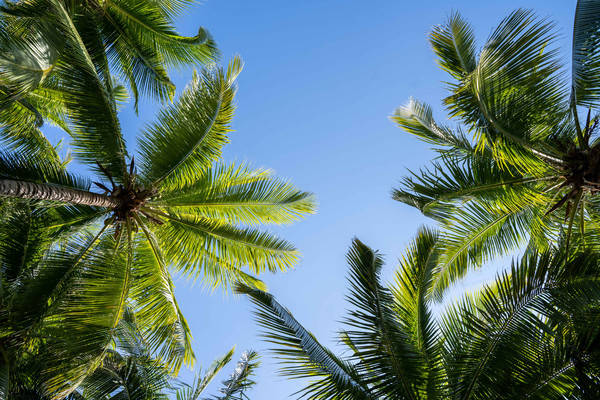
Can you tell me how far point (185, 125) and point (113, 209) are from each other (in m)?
1.98

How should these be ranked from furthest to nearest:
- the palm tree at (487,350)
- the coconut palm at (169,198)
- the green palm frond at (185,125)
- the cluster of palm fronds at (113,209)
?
the green palm frond at (185,125), the coconut palm at (169,198), the cluster of palm fronds at (113,209), the palm tree at (487,350)

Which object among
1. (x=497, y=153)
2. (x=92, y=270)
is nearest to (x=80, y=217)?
(x=92, y=270)

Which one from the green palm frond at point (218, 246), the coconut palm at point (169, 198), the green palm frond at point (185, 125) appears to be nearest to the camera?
the coconut palm at point (169, 198)

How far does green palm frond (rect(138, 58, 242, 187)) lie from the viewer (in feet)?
26.1

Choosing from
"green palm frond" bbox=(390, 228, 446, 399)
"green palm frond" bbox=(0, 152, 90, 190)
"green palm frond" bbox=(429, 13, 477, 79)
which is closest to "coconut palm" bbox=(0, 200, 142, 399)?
"green palm frond" bbox=(0, 152, 90, 190)

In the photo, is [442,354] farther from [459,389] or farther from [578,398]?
[578,398]

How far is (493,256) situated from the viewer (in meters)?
8.45

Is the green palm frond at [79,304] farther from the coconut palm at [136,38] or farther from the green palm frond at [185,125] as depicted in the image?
the coconut palm at [136,38]

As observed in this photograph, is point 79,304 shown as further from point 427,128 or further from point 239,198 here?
point 427,128

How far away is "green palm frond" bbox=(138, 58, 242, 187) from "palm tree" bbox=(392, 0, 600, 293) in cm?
358

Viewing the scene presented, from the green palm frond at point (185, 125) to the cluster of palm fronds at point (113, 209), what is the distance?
22 millimetres

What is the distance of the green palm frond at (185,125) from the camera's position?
7941 millimetres

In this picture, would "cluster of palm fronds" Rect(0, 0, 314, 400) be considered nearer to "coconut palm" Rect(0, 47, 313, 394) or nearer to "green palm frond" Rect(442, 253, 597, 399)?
"coconut palm" Rect(0, 47, 313, 394)

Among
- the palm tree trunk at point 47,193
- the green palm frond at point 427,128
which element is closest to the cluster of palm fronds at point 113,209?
the palm tree trunk at point 47,193
